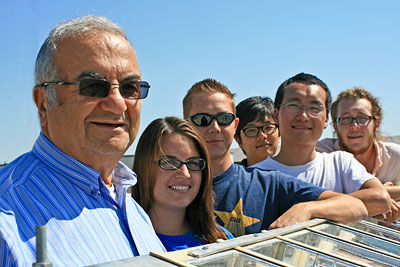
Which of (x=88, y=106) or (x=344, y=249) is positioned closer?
(x=88, y=106)

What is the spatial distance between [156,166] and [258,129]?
215 centimetres

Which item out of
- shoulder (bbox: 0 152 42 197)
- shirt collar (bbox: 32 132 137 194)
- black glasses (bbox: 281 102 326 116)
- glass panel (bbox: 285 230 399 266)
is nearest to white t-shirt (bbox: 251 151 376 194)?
black glasses (bbox: 281 102 326 116)

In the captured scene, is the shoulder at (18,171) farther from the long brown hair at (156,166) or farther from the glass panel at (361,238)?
the glass panel at (361,238)

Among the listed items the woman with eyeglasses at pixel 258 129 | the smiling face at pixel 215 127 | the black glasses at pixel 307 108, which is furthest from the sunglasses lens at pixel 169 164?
the woman with eyeglasses at pixel 258 129

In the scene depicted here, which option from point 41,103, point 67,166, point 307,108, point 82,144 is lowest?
point 67,166

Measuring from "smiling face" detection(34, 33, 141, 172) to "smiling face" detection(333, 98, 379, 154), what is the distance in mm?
3675

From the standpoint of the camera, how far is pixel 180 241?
3045 millimetres

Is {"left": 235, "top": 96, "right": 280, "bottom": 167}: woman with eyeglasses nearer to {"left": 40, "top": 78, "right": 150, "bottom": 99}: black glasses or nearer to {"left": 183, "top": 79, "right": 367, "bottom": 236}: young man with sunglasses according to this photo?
{"left": 183, "top": 79, "right": 367, "bottom": 236}: young man with sunglasses

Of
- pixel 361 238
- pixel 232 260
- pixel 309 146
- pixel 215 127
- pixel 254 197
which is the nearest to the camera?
pixel 232 260

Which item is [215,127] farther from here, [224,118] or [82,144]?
[82,144]

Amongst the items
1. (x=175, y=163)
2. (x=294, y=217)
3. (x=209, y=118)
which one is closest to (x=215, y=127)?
(x=209, y=118)

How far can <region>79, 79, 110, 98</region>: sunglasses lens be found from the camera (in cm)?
195

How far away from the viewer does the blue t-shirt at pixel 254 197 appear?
341 cm

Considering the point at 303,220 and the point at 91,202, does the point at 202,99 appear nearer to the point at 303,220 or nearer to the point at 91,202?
the point at 303,220
